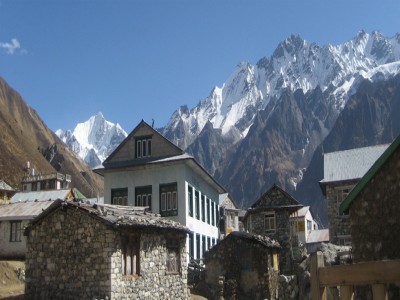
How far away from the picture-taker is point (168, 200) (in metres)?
39.5

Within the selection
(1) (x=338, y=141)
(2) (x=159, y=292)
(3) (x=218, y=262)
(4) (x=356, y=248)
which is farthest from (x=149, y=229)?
(1) (x=338, y=141)

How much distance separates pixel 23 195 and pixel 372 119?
149545 millimetres

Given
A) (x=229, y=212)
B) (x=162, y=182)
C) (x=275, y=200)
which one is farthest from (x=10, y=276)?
(x=229, y=212)

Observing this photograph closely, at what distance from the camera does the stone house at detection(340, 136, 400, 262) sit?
10258mm

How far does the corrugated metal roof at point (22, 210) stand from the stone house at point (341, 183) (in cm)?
2269

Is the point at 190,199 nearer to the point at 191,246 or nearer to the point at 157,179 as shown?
the point at 157,179

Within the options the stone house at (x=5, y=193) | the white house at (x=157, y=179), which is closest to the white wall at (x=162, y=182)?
the white house at (x=157, y=179)

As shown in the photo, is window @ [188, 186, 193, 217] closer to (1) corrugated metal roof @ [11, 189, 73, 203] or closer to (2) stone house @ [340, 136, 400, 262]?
(1) corrugated metal roof @ [11, 189, 73, 203]

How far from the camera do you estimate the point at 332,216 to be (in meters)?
41.0

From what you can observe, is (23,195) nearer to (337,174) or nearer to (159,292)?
(337,174)

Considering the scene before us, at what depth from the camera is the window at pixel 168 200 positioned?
3903 centimetres


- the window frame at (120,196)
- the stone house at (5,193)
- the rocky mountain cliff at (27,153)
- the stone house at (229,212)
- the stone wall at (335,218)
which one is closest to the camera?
the stone wall at (335,218)

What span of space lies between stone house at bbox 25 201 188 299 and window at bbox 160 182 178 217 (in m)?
14.0

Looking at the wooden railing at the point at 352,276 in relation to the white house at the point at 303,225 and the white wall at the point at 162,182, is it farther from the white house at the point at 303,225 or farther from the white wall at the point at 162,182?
the white house at the point at 303,225
